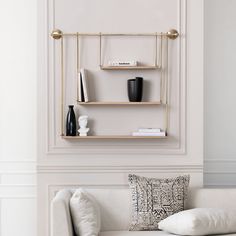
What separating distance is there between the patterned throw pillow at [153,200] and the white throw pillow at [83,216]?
0.36 m

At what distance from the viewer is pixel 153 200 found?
12.7 feet

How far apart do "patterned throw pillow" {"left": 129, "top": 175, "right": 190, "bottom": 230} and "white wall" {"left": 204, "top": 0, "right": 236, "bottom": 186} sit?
828mm

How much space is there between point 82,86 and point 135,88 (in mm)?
409

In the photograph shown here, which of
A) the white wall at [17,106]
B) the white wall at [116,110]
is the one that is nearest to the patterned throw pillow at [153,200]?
the white wall at [116,110]

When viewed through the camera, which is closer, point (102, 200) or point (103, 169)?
point (102, 200)

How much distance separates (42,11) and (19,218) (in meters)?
1.82

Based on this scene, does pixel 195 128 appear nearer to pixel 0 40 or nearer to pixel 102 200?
pixel 102 200

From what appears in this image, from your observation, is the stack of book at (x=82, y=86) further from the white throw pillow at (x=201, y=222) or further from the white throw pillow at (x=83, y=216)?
the white throw pillow at (x=201, y=222)

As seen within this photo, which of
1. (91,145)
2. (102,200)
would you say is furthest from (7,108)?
→ (102,200)

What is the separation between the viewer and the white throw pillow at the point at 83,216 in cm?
356

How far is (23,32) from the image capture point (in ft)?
15.5

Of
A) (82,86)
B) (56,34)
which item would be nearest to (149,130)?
(82,86)

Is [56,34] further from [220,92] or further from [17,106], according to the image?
[220,92]

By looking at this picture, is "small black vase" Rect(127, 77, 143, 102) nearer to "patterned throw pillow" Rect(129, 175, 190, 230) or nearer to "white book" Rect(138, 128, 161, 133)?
"white book" Rect(138, 128, 161, 133)
